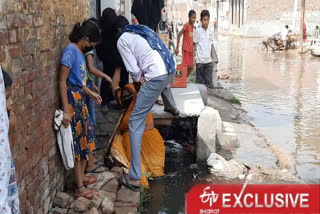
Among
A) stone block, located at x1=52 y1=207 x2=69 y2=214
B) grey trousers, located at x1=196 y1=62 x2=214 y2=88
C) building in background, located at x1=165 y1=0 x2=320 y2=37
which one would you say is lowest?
stone block, located at x1=52 y1=207 x2=69 y2=214

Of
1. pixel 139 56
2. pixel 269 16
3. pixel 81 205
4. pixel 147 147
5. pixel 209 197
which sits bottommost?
pixel 81 205

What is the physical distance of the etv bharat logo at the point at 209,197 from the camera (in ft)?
5.37

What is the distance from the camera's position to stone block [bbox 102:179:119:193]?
13.5 ft

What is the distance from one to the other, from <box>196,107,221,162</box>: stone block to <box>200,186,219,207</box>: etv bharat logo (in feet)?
12.1

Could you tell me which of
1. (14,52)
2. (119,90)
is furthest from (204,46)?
(14,52)

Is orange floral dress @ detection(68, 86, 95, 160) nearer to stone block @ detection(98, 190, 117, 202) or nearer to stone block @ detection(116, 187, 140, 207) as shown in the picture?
stone block @ detection(98, 190, 117, 202)

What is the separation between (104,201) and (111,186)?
15.1 inches

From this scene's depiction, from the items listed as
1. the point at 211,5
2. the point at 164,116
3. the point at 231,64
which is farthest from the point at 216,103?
the point at 211,5

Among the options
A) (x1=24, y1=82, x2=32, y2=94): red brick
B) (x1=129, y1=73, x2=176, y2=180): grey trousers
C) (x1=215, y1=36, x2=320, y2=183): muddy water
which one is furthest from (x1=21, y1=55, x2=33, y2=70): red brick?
(x1=215, y1=36, x2=320, y2=183): muddy water

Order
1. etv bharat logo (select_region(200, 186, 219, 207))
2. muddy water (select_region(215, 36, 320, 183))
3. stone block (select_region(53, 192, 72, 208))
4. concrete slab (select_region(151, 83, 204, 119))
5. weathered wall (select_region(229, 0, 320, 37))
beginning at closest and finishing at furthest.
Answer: etv bharat logo (select_region(200, 186, 219, 207))
stone block (select_region(53, 192, 72, 208))
concrete slab (select_region(151, 83, 204, 119))
muddy water (select_region(215, 36, 320, 183))
weathered wall (select_region(229, 0, 320, 37))

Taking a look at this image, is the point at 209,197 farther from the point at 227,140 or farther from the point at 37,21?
the point at 227,140

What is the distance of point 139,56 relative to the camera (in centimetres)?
434

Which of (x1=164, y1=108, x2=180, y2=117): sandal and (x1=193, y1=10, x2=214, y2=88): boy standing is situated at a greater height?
(x1=193, y1=10, x2=214, y2=88): boy standing

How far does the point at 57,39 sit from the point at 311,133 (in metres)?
5.05
